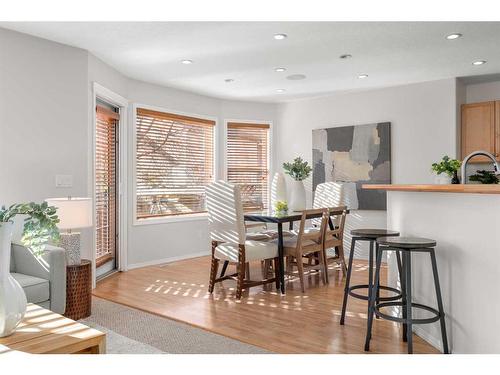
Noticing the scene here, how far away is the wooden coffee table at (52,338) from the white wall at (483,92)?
18.3 feet

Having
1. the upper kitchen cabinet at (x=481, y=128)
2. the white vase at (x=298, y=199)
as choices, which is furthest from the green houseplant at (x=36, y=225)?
the upper kitchen cabinet at (x=481, y=128)

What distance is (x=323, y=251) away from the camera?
4957 mm

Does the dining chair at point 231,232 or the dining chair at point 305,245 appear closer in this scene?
the dining chair at point 231,232

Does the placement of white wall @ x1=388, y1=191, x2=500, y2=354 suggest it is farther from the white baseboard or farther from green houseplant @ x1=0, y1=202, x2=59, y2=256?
the white baseboard

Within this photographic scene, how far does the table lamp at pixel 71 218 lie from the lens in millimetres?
3662

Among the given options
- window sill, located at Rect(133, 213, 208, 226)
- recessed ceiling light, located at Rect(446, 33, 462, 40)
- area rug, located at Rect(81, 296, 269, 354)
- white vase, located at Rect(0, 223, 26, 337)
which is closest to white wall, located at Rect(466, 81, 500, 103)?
recessed ceiling light, located at Rect(446, 33, 462, 40)

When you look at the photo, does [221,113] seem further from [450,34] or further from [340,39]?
[450,34]

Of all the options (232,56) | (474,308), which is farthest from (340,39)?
(474,308)

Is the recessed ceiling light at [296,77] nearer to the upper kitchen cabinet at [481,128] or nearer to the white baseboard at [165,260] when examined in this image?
the upper kitchen cabinet at [481,128]

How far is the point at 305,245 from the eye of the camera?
4766 millimetres

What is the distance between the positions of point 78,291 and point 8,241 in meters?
1.80

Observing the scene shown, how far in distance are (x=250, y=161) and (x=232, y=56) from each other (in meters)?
2.74

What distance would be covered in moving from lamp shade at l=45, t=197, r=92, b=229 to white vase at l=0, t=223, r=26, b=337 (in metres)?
1.65

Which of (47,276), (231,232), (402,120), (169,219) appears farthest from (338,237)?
(47,276)
